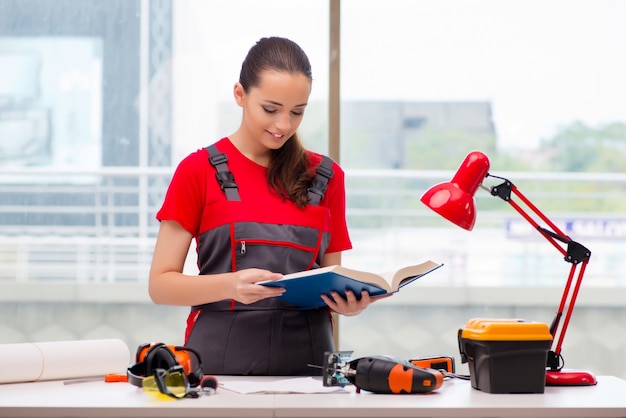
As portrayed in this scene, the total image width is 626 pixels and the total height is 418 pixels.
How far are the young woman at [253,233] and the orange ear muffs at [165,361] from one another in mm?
278

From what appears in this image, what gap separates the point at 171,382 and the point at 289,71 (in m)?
0.79

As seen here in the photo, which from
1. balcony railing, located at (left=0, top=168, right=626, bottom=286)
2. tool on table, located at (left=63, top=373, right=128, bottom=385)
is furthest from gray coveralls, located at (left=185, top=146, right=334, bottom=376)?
balcony railing, located at (left=0, top=168, right=626, bottom=286)

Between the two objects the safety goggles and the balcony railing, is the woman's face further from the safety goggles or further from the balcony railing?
the balcony railing

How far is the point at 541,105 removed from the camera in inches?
134

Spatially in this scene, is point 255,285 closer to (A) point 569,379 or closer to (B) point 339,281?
(B) point 339,281

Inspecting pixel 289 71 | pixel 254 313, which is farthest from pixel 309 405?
pixel 289 71

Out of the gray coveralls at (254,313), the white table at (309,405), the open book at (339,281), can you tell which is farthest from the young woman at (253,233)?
the white table at (309,405)

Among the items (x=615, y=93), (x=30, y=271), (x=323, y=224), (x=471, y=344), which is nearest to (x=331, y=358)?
(x=471, y=344)

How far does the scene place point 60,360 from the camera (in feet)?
5.42

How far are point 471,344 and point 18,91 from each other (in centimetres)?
242

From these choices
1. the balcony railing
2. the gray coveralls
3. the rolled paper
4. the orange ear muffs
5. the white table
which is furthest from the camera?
the balcony railing

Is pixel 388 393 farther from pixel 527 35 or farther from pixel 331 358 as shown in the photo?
pixel 527 35

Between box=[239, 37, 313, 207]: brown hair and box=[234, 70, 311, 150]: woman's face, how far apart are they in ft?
0.07

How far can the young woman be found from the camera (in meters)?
1.84
